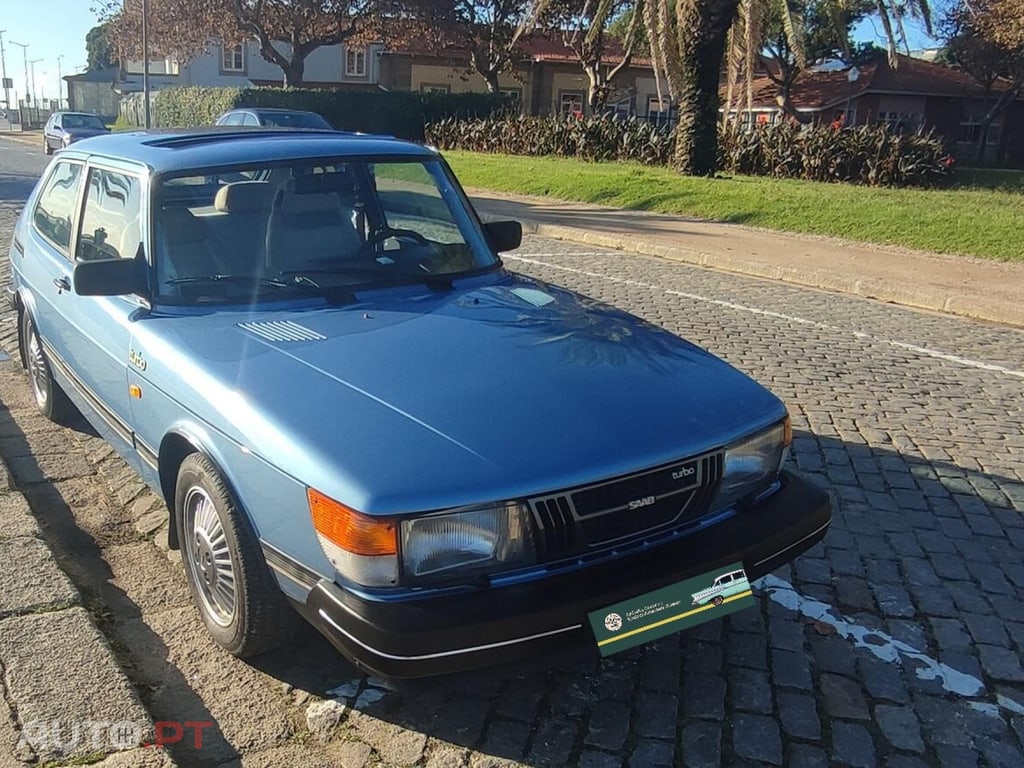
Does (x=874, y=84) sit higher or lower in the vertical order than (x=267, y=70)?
lower

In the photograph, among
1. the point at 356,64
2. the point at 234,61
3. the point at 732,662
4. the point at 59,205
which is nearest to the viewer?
the point at 732,662

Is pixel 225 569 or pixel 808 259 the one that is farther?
pixel 808 259

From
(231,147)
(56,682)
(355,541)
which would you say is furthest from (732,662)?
(231,147)

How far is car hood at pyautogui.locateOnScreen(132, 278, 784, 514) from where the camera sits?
2549 mm

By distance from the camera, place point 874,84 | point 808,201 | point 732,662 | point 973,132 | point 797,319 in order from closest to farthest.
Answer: point 732,662, point 797,319, point 808,201, point 874,84, point 973,132

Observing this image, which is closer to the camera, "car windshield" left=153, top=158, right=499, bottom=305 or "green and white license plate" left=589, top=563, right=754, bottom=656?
"green and white license plate" left=589, top=563, right=754, bottom=656

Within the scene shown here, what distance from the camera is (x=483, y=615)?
2.48 metres

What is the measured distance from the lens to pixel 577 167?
2094 centimetres

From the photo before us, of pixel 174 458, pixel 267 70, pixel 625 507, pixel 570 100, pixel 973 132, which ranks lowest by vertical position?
pixel 174 458

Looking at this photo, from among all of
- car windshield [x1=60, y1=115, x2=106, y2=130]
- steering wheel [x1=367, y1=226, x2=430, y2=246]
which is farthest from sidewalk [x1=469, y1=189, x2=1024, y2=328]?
car windshield [x1=60, y1=115, x2=106, y2=130]

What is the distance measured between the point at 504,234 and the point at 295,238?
4.00 feet

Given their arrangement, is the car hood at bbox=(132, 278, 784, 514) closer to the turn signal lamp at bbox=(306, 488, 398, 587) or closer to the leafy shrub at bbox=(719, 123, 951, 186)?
the turn signal lamp at bbox=(306, 488, 398, 587)

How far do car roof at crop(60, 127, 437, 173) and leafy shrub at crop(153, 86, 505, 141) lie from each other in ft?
104

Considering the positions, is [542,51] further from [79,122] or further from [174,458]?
[174,458]
